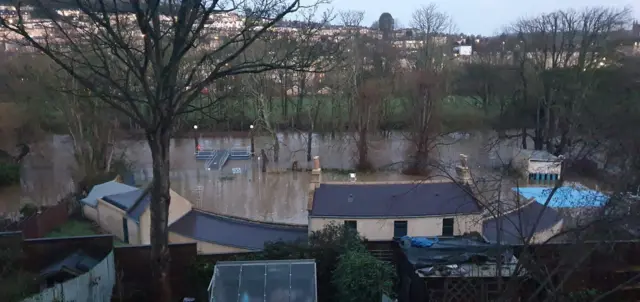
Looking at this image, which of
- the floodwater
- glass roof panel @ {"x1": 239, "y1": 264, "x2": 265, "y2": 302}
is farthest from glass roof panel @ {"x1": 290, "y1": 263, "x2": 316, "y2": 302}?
the floodwater

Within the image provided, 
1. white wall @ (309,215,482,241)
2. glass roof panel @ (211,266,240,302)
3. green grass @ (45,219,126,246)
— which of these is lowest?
green grass @ (45,219,126,246)

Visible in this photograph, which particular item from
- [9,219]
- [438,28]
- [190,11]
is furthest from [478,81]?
[190,11]

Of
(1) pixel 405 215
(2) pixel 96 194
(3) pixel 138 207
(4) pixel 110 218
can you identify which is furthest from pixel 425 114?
(4) pixel 110 218

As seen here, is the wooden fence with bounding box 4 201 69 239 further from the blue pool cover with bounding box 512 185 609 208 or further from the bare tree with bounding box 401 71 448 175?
the bare tree with bounding box 401 71 448 175

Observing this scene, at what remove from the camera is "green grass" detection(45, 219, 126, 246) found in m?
16.8

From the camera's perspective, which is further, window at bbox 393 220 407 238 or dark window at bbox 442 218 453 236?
dark window at bbox 442 218 453 236

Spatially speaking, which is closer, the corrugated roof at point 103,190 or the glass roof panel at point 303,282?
the glass roof panel at point 303,282

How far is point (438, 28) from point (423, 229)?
137 ft

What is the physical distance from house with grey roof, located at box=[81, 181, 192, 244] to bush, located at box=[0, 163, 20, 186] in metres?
6.27

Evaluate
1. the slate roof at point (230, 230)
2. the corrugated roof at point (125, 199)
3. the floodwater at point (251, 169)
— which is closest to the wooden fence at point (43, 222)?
the corrugated roof at point (125, 199)

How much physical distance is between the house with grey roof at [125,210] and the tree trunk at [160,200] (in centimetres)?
657

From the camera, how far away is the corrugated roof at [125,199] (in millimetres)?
16219

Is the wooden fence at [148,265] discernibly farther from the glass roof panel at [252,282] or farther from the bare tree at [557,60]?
the bare tree at [557,60]

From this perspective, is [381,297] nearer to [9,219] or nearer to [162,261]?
[162,261]
